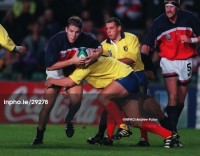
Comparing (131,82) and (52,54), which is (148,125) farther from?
(52,54)

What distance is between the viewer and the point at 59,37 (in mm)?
12727

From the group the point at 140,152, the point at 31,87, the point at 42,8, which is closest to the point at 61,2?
the point at 42,8

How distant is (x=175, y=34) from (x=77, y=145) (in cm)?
216

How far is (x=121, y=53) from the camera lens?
44.7 feet

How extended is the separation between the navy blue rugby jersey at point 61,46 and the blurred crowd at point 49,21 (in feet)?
19.5

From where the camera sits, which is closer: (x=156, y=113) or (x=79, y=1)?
(x=156, y=113)

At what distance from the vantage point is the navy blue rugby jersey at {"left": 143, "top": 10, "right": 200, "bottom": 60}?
45.2ft

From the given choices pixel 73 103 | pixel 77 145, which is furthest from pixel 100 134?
pixel 73 103

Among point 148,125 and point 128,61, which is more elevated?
point 128,61

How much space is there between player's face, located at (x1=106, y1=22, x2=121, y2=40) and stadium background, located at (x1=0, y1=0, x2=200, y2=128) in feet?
9.30

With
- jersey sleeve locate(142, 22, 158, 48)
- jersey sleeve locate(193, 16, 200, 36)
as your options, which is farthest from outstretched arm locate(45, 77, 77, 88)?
jersey sleeve locate(193, 16, 200, 36)

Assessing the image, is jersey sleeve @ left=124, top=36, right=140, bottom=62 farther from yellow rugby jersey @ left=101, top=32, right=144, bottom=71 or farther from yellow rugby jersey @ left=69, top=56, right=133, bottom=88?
yellow rugby jersey @ left=69, top=56, right=133, bottom=88

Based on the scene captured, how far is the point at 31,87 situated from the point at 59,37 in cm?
542

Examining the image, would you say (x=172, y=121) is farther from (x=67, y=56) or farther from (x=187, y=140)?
(x=67, y=56)
